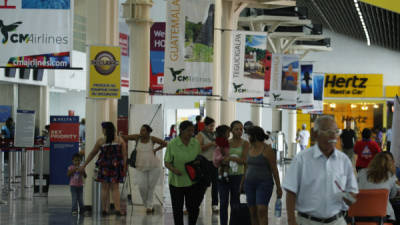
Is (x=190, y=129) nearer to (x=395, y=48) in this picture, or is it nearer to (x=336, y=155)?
(x=336, y=155)

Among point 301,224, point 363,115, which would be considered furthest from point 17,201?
point 363,115

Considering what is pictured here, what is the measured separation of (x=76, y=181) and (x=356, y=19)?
2737 centimetres

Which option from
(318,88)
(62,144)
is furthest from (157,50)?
(318,88)

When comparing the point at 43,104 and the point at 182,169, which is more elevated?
the point at 43,104

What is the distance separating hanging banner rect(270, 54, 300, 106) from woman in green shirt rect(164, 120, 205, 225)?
14.5 metres

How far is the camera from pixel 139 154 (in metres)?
13.2

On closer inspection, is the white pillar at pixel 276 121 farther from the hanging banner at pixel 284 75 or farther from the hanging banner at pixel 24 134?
the hanging banner at pixel 24 134

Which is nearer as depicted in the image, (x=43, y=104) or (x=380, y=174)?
(x=380, y=174)

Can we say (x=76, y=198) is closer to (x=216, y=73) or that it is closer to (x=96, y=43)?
(x=96, y=43)

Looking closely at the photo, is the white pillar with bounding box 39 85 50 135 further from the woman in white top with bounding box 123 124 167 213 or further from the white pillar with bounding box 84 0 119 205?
the woman in white top with bounding box 123 124 167 213

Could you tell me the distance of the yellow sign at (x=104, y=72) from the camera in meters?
13.4

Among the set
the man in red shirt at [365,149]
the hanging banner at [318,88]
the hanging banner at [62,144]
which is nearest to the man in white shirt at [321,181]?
the man in red shirt at [365,149]

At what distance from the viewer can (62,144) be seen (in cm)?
1731

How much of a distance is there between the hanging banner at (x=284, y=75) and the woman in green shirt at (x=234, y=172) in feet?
44.6
